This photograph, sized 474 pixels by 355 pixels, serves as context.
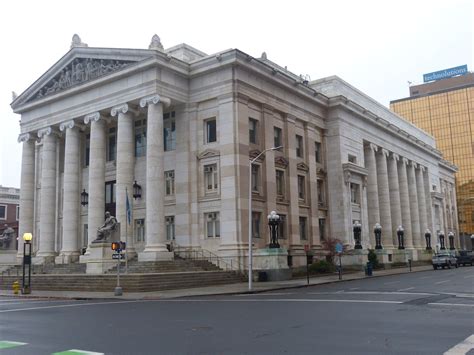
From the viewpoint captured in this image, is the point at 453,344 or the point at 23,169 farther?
the point at 23,169

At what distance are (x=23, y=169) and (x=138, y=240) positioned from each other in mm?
15618

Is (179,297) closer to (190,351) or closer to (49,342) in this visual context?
(49,342)

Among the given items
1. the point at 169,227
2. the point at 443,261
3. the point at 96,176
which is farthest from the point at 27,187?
the point at 443,261

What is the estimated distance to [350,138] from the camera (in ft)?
188

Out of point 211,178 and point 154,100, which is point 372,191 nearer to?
point 211,178

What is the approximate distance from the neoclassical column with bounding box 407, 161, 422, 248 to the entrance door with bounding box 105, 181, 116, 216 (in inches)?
1674

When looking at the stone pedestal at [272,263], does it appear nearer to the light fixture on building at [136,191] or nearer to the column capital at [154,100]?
the light fixture on building at [136,191]

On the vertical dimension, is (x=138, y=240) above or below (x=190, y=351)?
above

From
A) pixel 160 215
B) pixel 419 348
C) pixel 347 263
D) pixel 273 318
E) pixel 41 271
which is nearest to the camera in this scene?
pixel 419 348

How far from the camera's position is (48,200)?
1937 inches

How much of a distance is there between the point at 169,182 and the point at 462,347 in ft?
118

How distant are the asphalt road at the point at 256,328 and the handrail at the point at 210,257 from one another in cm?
1837

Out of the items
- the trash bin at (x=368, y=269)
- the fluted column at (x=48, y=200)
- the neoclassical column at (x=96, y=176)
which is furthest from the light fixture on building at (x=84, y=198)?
the trash bin at (x=368, y=269)

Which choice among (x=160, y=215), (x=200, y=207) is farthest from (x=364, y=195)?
(x=160, y=215)
